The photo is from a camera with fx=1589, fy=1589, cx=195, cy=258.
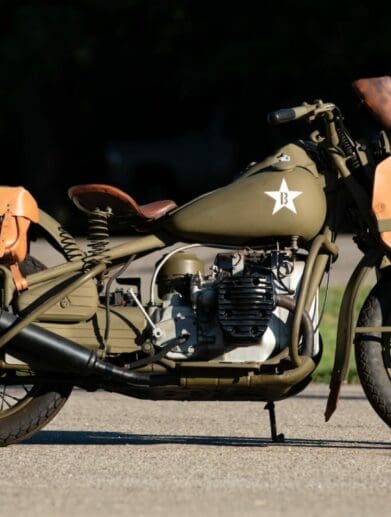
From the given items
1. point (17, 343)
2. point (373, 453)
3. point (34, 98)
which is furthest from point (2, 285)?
point (34, 98)

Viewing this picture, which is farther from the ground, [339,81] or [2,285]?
[339,81]

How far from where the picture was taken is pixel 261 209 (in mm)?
7832

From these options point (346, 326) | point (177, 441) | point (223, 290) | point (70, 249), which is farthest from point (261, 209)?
point (177, 441)

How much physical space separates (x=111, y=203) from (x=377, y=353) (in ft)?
5.01

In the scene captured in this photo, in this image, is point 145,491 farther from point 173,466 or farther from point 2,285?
point 2,285

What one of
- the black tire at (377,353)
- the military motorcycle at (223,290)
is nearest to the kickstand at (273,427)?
the military motorcycle at (223,290)

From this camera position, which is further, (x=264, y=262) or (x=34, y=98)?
(x=34, y=98)

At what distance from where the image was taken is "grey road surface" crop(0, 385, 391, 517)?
6301mm

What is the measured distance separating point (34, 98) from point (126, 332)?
21.7m

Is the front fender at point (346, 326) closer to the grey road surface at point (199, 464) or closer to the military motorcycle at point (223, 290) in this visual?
the military motorcycle at point (223, 290)

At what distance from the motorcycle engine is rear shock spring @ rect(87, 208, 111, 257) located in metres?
0.43

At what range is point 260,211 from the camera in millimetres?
7832

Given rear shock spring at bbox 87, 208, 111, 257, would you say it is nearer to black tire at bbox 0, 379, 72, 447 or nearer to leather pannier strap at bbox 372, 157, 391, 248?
black tire at bbox 0, 379, 72, 447

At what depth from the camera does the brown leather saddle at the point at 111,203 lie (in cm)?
790
